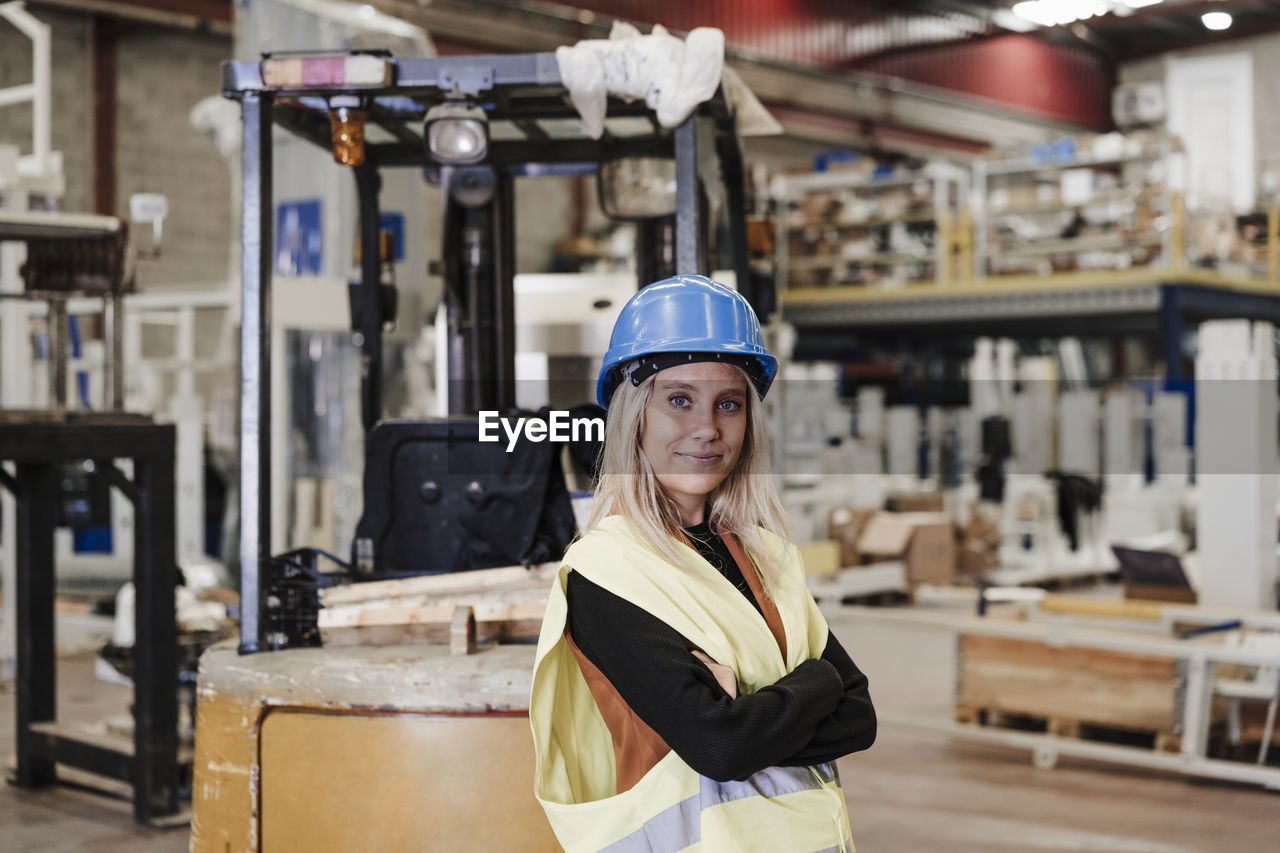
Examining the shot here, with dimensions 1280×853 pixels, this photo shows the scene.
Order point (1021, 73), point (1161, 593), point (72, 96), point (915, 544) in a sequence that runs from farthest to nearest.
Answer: point (1021, 73) → point (72, 96) → point (915, 544) → point (1161, 593)

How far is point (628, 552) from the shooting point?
171 cm

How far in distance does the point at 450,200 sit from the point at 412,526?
112cm

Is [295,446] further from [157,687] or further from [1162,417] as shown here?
[1162,417]

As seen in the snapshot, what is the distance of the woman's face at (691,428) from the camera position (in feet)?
5.82

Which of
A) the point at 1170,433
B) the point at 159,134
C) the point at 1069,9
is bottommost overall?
the point at 1170,433

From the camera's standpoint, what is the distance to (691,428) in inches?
69.7

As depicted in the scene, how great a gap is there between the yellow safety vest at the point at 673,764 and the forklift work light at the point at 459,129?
1667 mm

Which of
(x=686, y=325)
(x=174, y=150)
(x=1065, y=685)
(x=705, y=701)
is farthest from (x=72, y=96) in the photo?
(x=705, y=701)

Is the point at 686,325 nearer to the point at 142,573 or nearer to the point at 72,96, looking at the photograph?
the point at 142,573

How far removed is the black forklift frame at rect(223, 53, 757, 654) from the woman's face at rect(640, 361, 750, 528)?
114cm

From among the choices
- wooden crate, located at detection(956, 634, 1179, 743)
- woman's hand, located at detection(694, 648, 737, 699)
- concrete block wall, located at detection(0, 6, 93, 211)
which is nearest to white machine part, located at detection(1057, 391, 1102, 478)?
wooden crate, located at detection(956, 634, 1179, 743)

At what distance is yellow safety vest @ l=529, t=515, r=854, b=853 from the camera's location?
5.43 feet

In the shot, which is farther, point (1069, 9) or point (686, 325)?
point (1069, 9)

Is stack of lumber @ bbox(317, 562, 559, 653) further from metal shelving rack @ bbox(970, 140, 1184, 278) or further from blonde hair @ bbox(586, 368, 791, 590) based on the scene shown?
metal shelving rack @ bbox(970, 140, 1184, 278)
